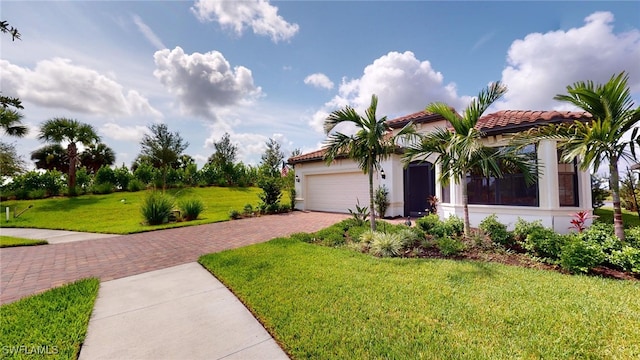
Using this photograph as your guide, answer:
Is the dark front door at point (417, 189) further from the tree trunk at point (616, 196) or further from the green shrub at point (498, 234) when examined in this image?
the tree trunk at point (616, 196)

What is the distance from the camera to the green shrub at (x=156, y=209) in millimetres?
12141

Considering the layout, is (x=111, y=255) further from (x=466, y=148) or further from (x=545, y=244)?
(x=545, y=244)

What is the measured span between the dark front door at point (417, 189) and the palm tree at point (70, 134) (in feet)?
87.8

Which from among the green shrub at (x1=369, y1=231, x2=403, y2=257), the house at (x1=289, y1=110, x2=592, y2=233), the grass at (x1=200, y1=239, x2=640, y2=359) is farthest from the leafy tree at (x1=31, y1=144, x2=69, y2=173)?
the green shrub at (x1=369, y1=231, x2=403, y2=257)

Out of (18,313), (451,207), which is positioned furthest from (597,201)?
(18,313)

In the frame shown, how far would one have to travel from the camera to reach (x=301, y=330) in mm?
3037

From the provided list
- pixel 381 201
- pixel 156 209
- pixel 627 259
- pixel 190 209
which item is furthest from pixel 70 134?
pixel 627 259

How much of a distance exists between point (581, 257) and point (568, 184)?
5.04 m

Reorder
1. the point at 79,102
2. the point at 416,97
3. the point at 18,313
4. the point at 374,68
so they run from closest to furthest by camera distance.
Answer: the point at 18,313 → the point at 79,102 → the point at 374,68 → the point at 416,97

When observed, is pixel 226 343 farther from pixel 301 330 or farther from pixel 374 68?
pixel 374 68

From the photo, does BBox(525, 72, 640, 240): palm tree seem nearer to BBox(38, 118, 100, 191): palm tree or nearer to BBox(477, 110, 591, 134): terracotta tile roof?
BBox(477, 110, 591, 134): terracotta tile roof

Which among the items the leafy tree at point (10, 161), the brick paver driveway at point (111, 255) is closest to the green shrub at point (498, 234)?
the brick paver driveway at point (111, 255)

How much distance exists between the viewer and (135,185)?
78.6 ft

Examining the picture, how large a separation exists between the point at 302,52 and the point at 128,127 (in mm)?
9866
